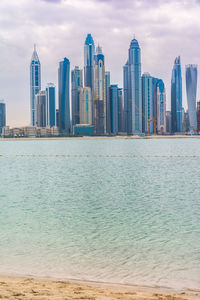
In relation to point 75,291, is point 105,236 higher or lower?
lower

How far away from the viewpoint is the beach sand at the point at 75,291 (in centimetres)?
896

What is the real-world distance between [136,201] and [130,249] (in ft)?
39.2

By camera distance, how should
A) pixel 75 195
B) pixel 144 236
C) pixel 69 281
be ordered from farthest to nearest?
1. pixel 75 195
2. pixel 144 236
3. pixel 69 281

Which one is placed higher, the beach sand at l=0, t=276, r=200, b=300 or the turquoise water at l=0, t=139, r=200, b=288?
the beach sand at l=0, t=276, r=200, b=300

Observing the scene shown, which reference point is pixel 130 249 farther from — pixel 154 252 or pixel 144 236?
pixel 144 236

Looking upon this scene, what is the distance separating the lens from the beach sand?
29.4ft

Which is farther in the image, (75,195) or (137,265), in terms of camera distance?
(75,195)

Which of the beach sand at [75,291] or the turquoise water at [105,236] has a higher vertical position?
the beach sand at [75,291]

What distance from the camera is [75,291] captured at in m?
9.56

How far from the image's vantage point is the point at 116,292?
962cm

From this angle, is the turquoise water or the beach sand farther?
the turquoise water

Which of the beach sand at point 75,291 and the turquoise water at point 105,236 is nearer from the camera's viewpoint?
the beach sand at point 75,291

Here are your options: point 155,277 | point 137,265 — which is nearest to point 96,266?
point 137,265

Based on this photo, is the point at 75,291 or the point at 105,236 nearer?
the point at 75,291
